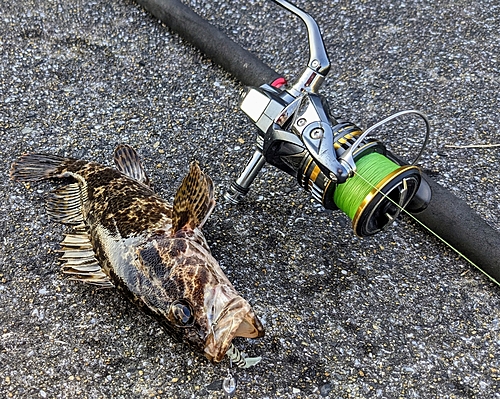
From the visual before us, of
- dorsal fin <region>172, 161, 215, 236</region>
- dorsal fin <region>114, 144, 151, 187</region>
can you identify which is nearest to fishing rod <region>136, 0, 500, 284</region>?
dorsal fin <region>172, 161, 215, 236</region>

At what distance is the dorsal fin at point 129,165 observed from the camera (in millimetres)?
3061

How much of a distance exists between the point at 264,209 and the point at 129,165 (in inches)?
33.1

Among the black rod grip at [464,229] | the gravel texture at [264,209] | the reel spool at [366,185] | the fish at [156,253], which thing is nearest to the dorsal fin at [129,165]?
the fish at [156,253]

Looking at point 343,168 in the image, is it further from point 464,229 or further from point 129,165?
point 129,165

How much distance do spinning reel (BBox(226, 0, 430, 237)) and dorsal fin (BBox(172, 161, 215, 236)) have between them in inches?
13.7

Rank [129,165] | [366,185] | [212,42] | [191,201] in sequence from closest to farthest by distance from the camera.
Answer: [366,185], [191,201], [129,165], [212,42]

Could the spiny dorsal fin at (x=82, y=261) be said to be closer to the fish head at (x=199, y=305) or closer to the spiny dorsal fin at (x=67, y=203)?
the spiny dorsal fin at (x=67, y=203)

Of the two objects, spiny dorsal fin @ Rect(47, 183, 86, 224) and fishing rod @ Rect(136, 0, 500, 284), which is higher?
fishing rod @ Rect(136, 0, 500, 284)

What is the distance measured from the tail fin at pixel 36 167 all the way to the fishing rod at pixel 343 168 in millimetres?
1069

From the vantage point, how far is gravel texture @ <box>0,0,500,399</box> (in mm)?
2484

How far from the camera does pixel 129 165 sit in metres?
3.08

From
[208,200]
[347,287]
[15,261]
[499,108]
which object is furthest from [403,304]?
[15,261]

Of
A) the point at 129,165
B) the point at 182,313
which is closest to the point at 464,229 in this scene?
the point at 182,313

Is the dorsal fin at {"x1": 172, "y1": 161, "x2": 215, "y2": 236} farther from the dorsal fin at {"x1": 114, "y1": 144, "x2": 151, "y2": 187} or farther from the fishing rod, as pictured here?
the dorsal fin at {"x1": 114, "y1": 144, "x2": 151, "y2": 187}
